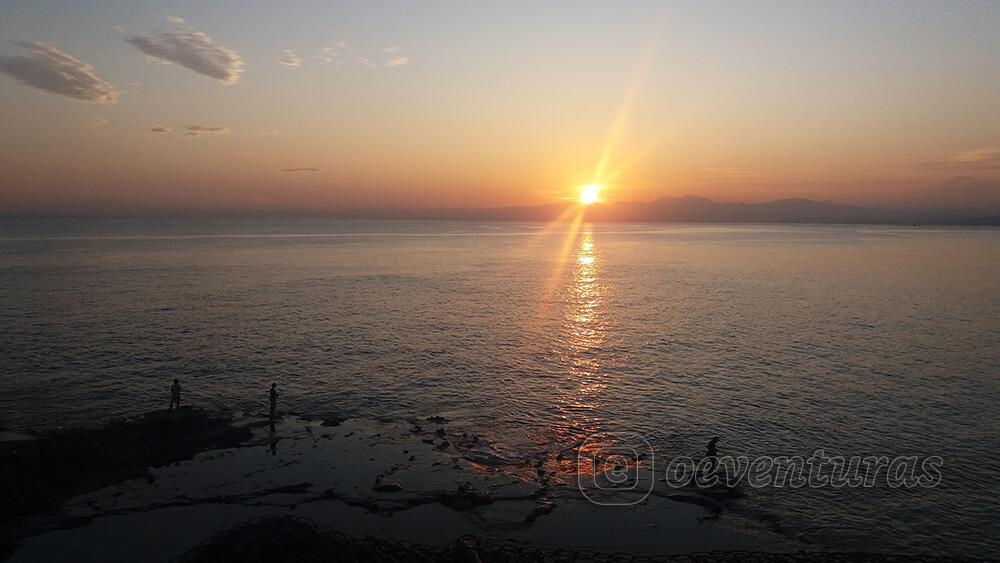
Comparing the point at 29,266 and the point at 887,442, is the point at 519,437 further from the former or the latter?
the point at 29,266

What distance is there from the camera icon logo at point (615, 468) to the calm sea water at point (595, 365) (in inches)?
62.1

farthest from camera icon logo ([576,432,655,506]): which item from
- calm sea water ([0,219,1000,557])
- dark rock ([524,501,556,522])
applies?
dark rock ([524,501,556,522])

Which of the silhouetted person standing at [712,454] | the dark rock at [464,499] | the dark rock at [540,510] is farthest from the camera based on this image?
the silhouetted person standing at [712,454]

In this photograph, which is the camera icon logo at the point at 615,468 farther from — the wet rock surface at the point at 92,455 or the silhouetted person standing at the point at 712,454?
the wet rock surface at the point at 92,455

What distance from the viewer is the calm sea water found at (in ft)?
115

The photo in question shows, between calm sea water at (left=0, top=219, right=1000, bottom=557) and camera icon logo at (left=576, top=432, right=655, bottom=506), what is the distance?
5.18ft

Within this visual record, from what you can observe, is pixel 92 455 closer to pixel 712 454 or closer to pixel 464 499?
pixel 464 499

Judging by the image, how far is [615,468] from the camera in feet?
108

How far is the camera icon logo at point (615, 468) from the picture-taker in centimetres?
2966

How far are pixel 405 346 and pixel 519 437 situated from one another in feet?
88.8

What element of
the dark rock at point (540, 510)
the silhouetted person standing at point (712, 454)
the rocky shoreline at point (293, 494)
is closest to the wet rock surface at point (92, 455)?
the rocky shoreline at point (293, 494)

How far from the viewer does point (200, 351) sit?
186 ft

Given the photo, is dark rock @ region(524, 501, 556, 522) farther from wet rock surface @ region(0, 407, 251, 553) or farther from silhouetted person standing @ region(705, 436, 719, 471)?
wet rock surface @ region(0, 407, 251, 553)

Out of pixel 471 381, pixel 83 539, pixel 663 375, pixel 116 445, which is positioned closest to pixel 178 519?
pixel 83 539
